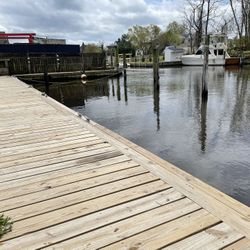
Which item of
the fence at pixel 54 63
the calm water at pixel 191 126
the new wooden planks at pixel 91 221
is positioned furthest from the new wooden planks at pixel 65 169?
the fence at pixel 54 63

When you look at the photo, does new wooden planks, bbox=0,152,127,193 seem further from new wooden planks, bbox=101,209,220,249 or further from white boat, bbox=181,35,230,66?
white boat, bbox=181,35,230,66

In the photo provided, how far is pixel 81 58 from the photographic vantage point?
58.9ft

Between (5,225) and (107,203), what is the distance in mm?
711

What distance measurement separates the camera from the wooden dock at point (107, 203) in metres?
1.69

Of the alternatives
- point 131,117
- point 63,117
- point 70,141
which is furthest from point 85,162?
point 131,117

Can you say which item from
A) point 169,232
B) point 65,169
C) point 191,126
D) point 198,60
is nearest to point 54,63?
point 191,126

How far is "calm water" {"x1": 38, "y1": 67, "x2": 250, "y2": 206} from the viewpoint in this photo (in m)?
4.24

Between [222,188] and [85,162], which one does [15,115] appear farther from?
[222,188]

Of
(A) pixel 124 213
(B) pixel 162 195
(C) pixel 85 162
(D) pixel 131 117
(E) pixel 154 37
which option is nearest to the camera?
(A) pixel 124 213

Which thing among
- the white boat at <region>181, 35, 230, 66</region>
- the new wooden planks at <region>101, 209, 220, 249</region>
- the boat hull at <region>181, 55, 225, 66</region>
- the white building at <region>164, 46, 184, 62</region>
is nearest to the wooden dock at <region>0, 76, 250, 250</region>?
the new wooden planks at <region>101, 209, 220, 249</region>

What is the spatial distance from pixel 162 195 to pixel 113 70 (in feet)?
56.5

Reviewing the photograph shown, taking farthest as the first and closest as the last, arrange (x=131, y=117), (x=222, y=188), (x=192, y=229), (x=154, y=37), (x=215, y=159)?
(x=154, y=37)
(x=131, y=117)
(x=215, y=159)
(x=222, y=188)
(x=192, y=229)

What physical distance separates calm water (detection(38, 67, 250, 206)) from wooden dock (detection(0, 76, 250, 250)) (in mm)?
1517

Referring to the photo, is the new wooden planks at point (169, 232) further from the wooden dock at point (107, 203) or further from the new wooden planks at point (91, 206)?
the new wooden planks at point (91, 206)
